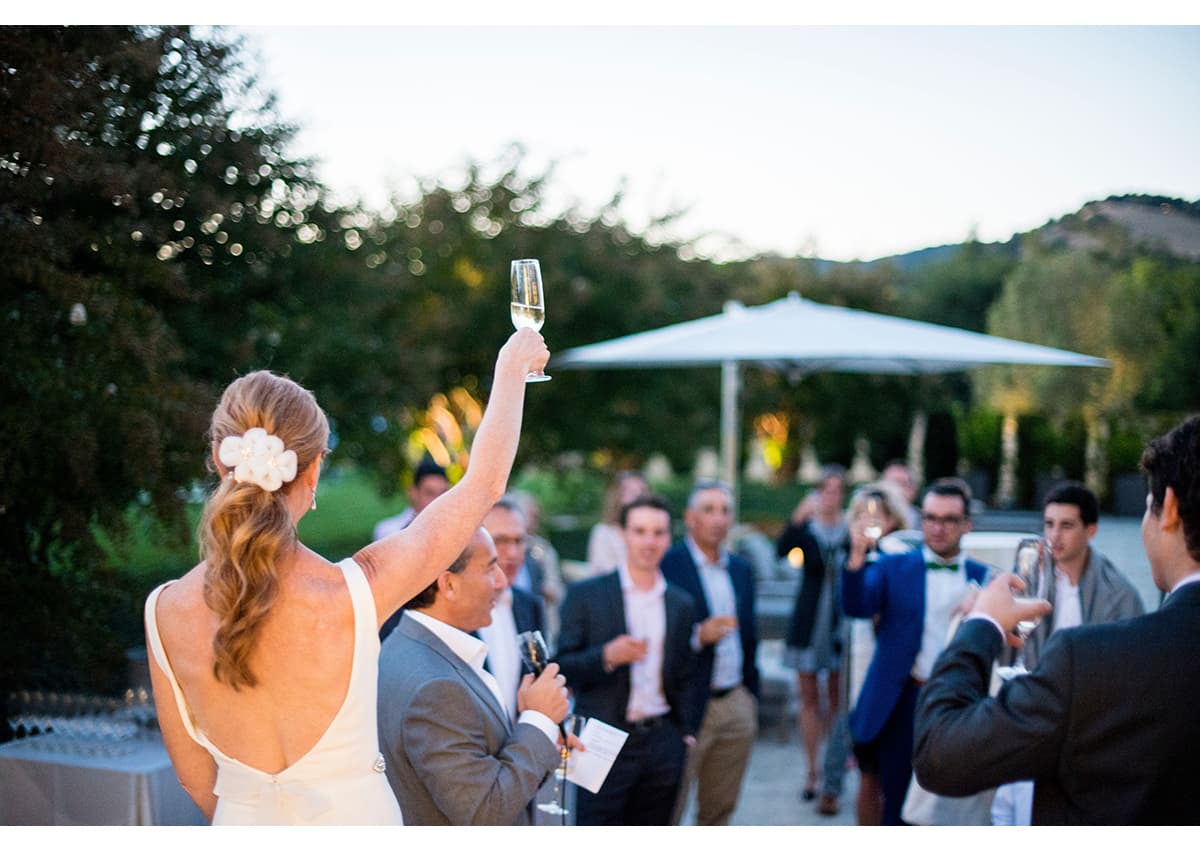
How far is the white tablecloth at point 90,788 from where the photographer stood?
3.53 m

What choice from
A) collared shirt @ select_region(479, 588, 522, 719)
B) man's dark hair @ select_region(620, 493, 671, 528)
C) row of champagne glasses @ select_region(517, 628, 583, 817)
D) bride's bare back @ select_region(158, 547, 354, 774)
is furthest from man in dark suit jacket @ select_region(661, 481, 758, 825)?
bride's bare back @ select_region(158, 547, 354, 774)

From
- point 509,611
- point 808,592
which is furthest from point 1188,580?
point 808,592

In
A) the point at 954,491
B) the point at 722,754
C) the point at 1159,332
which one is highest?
the point at 1159,332

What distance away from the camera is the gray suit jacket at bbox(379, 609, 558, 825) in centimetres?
224

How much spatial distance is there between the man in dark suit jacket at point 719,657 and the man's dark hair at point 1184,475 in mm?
2748

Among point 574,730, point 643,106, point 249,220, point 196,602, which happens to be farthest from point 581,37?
point 196,602

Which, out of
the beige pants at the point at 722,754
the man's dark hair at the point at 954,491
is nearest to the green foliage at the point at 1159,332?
the man's dark hair at the point at 954,491

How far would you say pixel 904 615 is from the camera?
4.25 m

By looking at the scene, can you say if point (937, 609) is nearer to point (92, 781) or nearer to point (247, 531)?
point (247, 531)

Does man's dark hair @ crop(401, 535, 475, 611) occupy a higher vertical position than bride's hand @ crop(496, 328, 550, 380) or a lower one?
lower

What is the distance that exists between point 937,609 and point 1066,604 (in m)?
0.64

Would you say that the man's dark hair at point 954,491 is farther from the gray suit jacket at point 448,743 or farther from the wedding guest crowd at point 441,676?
the gray suit jacket at point 448,743

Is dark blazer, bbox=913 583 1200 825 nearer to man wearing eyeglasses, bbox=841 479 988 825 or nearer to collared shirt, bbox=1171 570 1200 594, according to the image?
collared shirt, bbox=1171 570 1200 594

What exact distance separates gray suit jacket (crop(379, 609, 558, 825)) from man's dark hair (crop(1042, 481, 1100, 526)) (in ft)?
7.68
